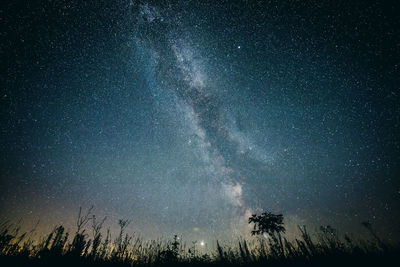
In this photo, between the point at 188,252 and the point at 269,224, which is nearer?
the point at 269,224

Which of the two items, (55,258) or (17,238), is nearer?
(55,258)

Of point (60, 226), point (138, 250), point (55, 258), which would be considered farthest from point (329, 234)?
point (60, 226)

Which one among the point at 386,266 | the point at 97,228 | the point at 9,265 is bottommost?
the point at 386,266

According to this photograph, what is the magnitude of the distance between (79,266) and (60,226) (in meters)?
47.4

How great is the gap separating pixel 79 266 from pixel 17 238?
60.5 metres

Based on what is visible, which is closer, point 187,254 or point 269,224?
point 269,224

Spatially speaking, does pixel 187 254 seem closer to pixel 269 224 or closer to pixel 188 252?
pixel 188 252

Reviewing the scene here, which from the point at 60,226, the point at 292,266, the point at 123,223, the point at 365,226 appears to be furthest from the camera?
the point at 365,226

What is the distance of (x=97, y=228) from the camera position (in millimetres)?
44906

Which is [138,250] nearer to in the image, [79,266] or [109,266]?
[109,266]

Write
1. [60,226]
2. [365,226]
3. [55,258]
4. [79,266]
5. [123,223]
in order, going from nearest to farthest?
[79,266] < [55,258] < [123,223] < [60,226] < [365,226]

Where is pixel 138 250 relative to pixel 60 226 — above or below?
below

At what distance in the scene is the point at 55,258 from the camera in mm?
27141

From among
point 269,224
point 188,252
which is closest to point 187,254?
point 188,252
